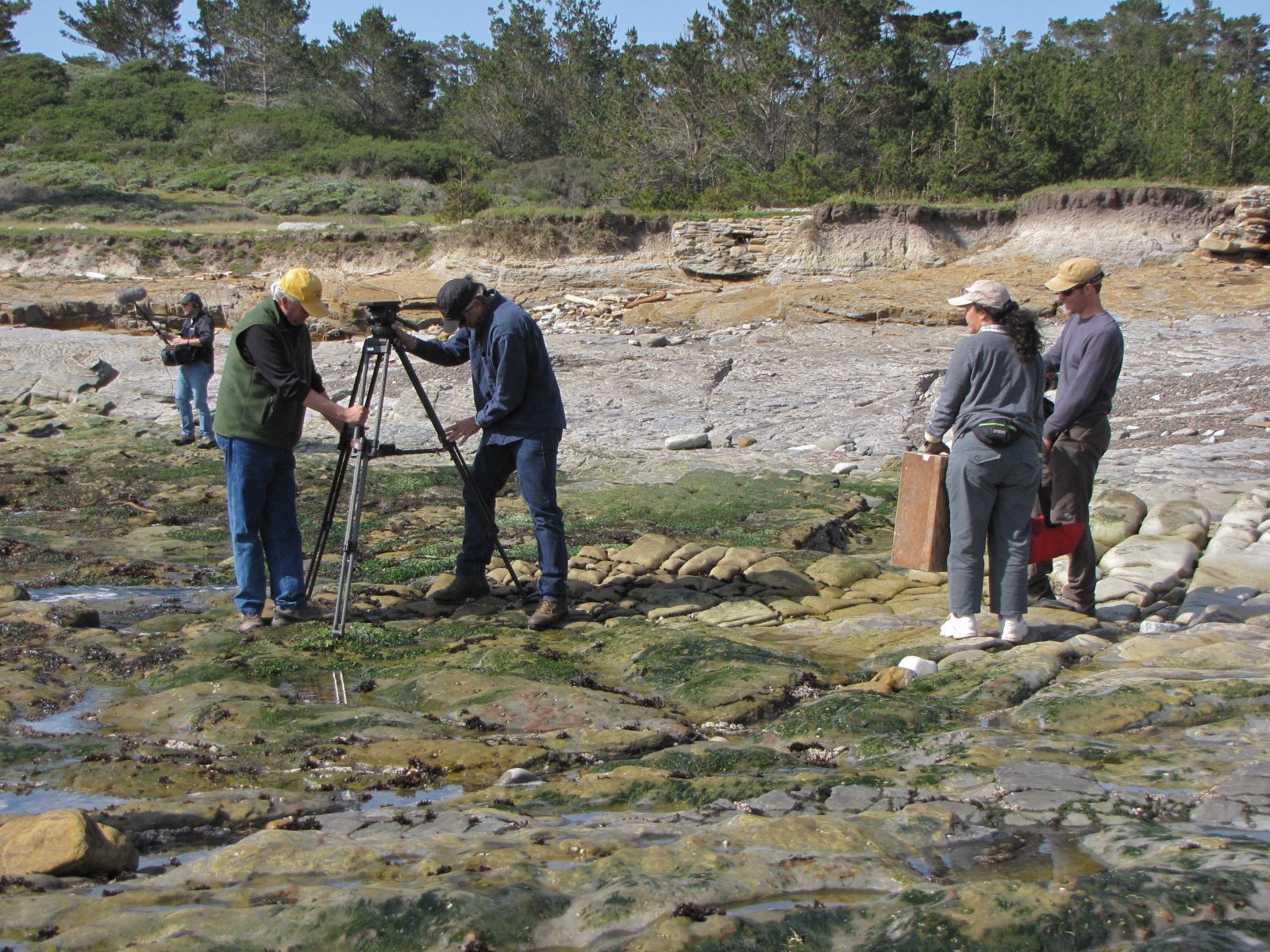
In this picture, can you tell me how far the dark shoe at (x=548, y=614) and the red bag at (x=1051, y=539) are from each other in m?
2.37

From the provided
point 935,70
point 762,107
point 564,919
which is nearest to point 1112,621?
point 564,919

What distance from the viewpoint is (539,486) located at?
6.09 metres

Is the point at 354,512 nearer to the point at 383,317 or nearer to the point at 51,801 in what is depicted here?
the point at 383,317

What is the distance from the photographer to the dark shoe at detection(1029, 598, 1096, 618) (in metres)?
6.03

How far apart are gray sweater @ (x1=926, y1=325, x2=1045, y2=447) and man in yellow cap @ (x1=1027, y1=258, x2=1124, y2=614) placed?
40 cm

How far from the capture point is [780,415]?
13.9 m

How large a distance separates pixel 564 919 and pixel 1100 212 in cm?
2101

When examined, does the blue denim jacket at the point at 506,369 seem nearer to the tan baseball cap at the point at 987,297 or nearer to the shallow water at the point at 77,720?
the tan baseball cap at the point at 987,297

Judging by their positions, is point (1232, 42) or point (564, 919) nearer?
point (564, 919)

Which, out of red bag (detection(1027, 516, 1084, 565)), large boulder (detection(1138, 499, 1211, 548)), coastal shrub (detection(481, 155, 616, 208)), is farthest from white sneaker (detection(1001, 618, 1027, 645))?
coastal shrub (detection(481, 155, 616, 208))

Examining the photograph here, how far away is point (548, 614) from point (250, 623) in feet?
5.02

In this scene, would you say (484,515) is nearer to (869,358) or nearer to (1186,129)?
(869,358)

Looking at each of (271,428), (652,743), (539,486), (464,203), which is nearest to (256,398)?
(271,428)

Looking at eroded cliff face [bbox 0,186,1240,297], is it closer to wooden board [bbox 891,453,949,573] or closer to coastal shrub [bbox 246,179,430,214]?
coastal shrub [bbox 246,179,430,214]
